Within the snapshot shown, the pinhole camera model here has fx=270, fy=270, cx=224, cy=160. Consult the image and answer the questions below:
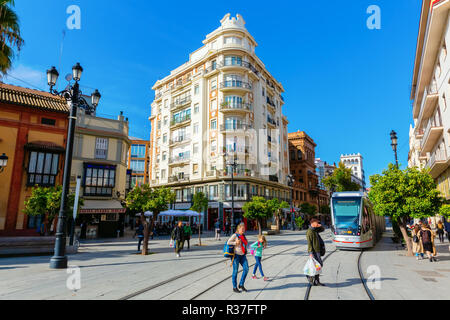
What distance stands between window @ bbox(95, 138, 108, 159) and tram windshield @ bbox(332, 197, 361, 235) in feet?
67.7

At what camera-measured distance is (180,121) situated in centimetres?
4394

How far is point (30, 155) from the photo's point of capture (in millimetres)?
19422

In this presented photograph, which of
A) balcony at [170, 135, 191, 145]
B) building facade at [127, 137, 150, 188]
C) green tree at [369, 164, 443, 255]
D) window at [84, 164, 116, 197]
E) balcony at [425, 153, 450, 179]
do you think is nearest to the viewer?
green tree at [369, 164, 443, 255]

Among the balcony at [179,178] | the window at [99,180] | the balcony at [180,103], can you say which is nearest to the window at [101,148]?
the window at [99,180]

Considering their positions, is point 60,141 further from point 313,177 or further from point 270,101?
point 313,177

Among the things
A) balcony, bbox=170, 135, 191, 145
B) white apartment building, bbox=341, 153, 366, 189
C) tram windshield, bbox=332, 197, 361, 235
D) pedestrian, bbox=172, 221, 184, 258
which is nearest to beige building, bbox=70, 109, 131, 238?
pedestrian, bbox=172, 221, 184, 258

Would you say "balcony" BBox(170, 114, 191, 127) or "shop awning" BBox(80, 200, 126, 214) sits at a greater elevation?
"balcony" BBox(170, 114, 191, 127)

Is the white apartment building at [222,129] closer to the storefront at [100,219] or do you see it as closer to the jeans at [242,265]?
the storefront at [100,219]

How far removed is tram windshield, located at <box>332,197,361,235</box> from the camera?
14148mm

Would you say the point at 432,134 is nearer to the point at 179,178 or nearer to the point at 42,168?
the point at 42,168

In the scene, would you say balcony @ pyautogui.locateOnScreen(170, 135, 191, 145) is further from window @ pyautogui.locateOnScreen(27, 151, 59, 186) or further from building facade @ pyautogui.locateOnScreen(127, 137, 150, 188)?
window @ pyautogui.locateOnScreen(27, 151, 59, 186)

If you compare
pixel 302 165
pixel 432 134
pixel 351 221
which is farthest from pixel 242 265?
pixel 302 165

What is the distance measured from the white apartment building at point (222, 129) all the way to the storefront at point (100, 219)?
47.3 feet

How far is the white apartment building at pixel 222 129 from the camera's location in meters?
37.2
